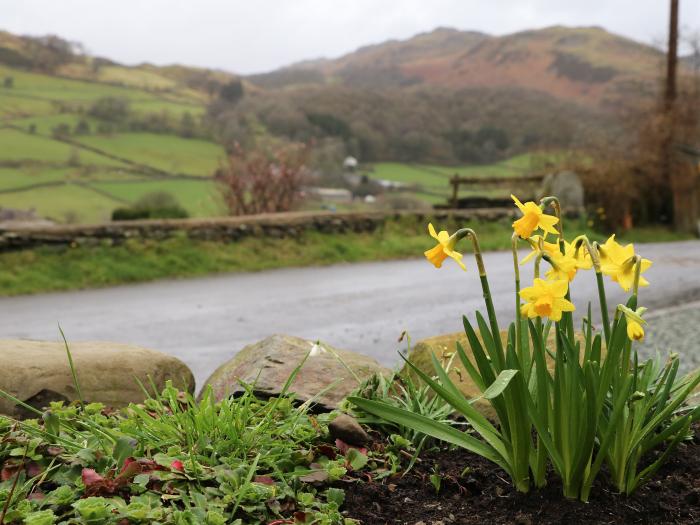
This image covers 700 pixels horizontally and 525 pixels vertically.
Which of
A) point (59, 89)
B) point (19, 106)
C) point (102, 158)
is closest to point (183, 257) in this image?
point (102, 158)

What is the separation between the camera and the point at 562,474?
2.74m

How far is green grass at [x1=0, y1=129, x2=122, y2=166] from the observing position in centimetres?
2647

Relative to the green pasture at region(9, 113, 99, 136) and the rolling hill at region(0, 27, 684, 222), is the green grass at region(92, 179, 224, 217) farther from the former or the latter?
the green pasture at region(9, 113, 99, 136)

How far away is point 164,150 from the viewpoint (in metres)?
30.8

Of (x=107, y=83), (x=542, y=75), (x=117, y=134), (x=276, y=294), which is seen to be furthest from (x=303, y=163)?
(x=542, y=75)

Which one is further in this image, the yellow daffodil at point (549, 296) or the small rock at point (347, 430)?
the small rock at point (347, 430)

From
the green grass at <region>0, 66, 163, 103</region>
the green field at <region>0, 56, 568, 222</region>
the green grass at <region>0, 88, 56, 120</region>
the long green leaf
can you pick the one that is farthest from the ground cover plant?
the green grass at <region>0, 66, 163, 103</region>

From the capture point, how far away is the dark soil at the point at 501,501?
8.77 ft

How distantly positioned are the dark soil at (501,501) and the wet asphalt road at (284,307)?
11.5 feet

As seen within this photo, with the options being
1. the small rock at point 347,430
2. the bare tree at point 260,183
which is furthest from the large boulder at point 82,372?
the bare tree at point 260,183

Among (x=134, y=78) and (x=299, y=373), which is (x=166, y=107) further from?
(x=299, y=373)

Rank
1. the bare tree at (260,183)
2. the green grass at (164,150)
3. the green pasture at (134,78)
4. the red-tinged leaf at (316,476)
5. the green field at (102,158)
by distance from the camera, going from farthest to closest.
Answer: the green pasture at (134,78) → the green grass at (164,150) → the green field at (102,158) → the bare tree at (260,183) → the red-tinged leaf at (316,476)

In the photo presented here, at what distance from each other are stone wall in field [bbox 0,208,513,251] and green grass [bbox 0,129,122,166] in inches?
613

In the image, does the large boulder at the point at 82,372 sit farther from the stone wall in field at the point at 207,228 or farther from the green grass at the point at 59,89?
the green grass at the point at 59,89
